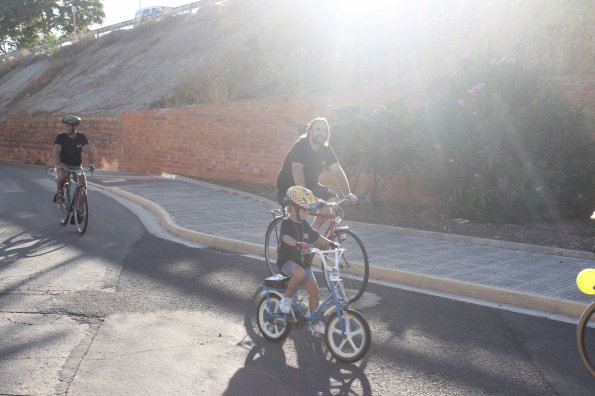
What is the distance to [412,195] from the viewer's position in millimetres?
13562

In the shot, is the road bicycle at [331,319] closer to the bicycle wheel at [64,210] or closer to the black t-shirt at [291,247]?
the black t-shirt at [291,247]

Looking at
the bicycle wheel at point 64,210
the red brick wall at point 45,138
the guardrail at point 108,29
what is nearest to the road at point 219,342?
the bicycle wheel at point 64,210

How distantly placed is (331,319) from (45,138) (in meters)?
31.1

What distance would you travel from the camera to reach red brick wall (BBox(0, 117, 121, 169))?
1093 inches

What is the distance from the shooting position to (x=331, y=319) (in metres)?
5.36

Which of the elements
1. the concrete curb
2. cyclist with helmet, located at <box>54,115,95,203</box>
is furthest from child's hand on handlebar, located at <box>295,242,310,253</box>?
cyclist with helmet, located at <box>54,115,95,203</box>

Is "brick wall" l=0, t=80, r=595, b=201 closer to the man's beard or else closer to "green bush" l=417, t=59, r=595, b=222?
"green bush" l=417, t=59, r=595, b=222

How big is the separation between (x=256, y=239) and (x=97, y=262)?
8.17ft

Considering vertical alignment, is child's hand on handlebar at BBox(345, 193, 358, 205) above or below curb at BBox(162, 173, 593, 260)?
above

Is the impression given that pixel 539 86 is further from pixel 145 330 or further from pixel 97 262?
pixel 145 330

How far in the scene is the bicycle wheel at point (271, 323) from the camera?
5.79 m

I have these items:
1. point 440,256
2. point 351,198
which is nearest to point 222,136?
point 440,256

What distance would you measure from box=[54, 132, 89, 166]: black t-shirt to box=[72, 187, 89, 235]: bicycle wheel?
Answer: 587mm

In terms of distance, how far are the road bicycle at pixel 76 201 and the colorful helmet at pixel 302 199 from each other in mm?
6515
